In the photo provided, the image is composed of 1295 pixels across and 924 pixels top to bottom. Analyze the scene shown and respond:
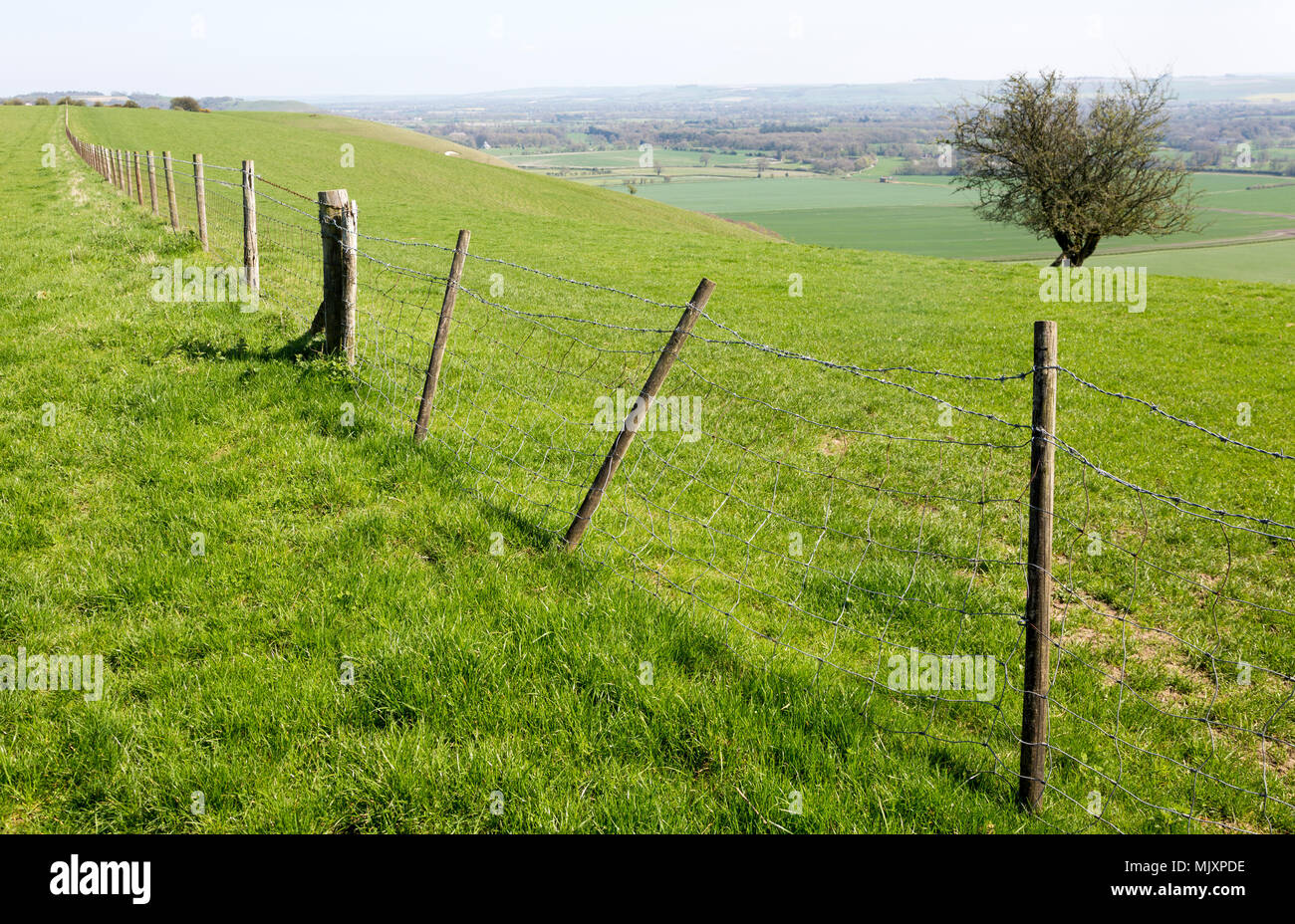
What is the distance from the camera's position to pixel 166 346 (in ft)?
31.9

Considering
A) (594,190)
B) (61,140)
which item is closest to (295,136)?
(61,140)

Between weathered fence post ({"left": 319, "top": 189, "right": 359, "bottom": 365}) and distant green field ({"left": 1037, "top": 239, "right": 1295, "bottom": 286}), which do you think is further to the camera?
distant green field ({"left": 1037, "top": 239, "right": 1295, "bottom": 286})

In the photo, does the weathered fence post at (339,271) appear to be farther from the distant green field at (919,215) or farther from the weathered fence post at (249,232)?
the distant green field at (919,215)

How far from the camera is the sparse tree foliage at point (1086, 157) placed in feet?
108

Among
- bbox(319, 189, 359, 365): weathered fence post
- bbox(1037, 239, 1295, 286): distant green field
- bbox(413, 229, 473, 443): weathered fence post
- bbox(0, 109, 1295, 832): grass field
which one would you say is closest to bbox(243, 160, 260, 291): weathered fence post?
bbox(0, 109, 1295, 832): grass field

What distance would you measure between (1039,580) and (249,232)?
452 inches

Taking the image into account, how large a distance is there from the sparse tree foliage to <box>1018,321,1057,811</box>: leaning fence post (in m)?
33.8

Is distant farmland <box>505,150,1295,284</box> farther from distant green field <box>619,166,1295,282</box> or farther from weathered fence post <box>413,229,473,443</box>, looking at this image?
weathered fence post <box>413,229,473,443</box>

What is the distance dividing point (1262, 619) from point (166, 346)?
1145cm

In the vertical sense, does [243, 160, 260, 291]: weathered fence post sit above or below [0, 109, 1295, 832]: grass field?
above

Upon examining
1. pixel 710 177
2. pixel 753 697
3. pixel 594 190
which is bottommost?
pixel 753 697

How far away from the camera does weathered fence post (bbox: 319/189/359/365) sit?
353 inches
